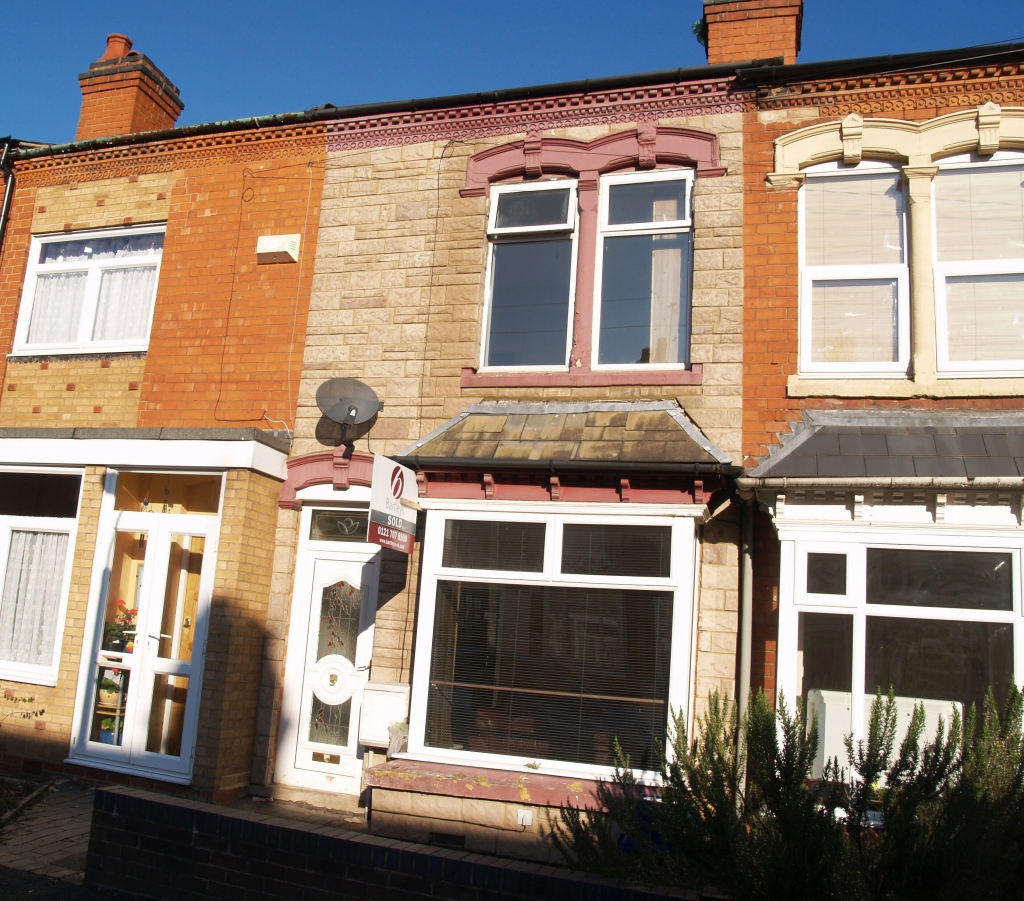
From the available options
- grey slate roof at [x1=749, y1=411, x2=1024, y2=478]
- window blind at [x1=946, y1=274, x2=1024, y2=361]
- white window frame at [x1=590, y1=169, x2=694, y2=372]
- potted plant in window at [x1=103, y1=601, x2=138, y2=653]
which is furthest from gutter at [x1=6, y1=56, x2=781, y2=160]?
potted plant in window at [x1=103, y1=601, x2=138, y2=653]

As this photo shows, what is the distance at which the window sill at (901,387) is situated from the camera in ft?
23.3

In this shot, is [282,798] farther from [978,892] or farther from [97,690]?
[978,892]

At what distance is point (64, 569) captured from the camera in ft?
30.2

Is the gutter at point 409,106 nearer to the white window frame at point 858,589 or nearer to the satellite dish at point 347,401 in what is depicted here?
the satellite dish at point 347,401

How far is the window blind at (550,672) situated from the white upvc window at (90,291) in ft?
17.2

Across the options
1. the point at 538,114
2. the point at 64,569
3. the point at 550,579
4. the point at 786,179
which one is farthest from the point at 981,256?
the point at 64,569

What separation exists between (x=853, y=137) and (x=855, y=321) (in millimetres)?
1672

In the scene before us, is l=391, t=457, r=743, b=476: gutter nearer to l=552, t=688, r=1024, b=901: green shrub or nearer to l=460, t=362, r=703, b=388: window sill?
l=460, t=362, r=703, b=388: window sill

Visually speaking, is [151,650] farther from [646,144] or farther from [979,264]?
[979,264]

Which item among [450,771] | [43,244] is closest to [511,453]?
[450,771]

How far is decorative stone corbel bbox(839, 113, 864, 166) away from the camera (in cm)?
775

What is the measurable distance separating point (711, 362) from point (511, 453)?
78.9 inches

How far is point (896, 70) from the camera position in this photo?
7.82 metres

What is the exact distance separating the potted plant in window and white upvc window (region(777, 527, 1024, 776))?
6.24 m
